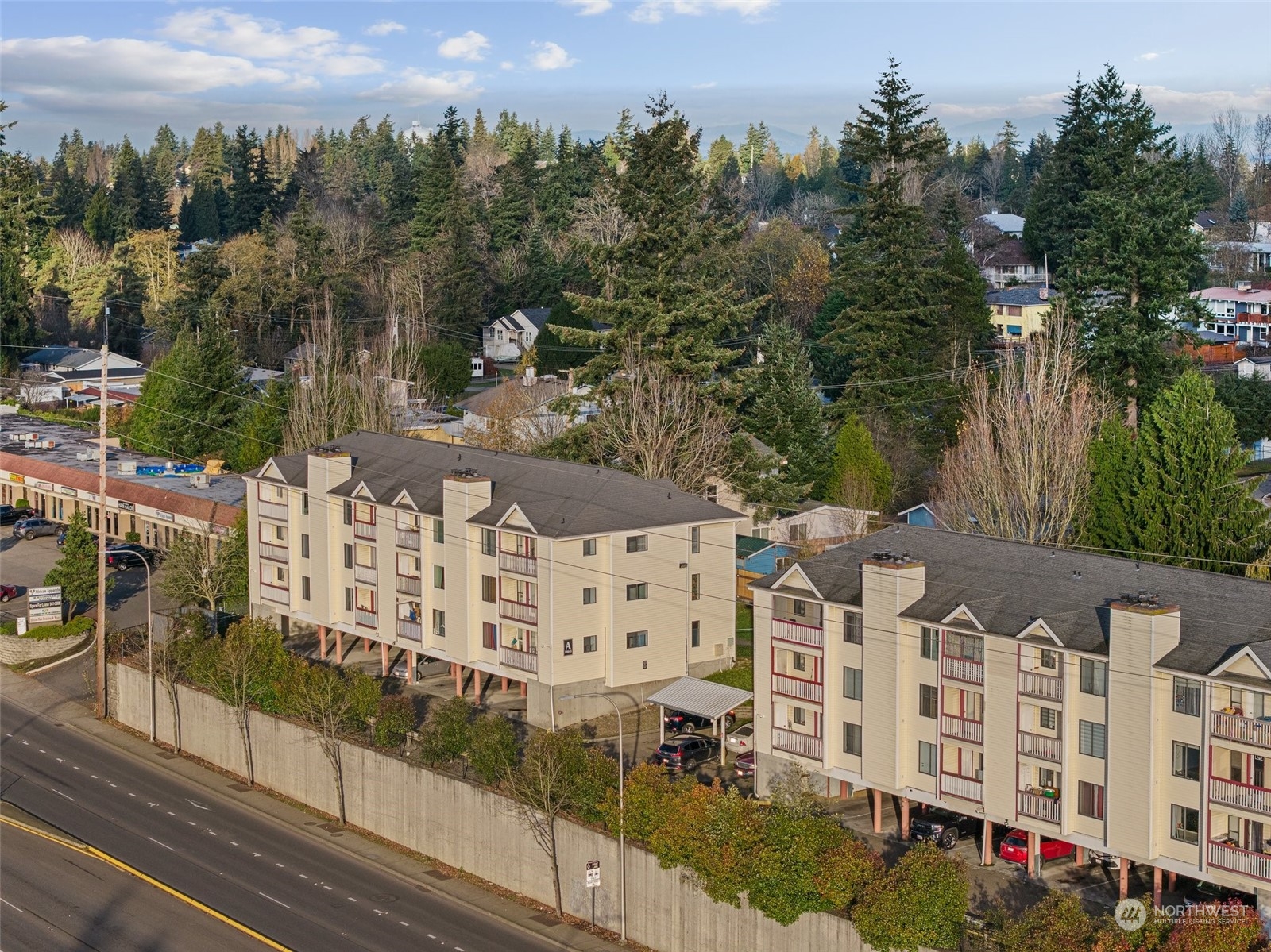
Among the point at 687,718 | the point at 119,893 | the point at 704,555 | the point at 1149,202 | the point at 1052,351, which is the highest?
the point at 1149,202

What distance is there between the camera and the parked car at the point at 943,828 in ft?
129

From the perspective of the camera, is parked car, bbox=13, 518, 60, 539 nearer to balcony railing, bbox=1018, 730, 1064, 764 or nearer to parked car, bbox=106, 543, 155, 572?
parked car, bbox=106, 543, 155, 572

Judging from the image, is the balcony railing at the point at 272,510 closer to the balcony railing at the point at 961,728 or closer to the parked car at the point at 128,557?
the parked car at the point at 128,557

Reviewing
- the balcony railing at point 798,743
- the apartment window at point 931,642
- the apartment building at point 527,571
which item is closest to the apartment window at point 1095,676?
the apartment window at point 931,642

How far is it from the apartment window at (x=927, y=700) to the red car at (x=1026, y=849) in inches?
137

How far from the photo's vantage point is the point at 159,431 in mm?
91312

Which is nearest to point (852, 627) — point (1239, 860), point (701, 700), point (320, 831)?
point (701, 700)

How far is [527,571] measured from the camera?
2036 inches

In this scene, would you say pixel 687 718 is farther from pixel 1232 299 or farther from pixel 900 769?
pixel 1232 299

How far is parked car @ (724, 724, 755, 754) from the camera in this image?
155ft

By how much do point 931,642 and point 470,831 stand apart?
14.2 meters

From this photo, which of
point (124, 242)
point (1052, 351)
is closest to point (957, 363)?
point (1052, 351)

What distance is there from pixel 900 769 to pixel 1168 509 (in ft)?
51.3

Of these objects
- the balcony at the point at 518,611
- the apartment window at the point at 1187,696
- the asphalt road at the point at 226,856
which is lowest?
the asphalt road at the point at 226,856
